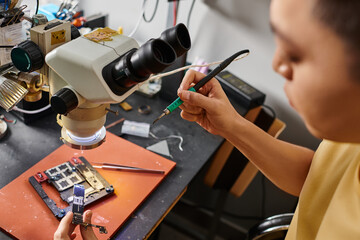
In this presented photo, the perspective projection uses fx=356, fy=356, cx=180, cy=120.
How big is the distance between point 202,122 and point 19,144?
Result: 1.99 feet

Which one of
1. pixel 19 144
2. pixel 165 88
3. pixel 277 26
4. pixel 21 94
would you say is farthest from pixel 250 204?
pixel 277 26

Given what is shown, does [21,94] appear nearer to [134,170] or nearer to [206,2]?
[134,170]

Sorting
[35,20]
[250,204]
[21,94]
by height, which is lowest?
[250,204]

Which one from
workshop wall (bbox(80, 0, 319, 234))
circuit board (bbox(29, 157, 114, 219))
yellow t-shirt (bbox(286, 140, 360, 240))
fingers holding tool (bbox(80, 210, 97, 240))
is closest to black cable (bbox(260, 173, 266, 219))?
workshop wall (bbox(80, 0, 319, 234))

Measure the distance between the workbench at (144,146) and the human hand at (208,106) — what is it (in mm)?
222

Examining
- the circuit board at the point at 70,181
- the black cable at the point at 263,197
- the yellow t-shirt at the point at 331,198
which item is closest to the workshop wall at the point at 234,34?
the black cable at the point at 263,197

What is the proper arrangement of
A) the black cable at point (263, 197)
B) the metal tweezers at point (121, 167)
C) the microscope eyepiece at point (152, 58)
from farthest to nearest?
the black cable at point (263, 197) < the metal tweezers at point (121, 167) < the microscope eyepiece at point (152, 58)

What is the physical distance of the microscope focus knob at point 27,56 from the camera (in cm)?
78

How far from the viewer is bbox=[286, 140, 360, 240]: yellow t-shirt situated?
0.76 m

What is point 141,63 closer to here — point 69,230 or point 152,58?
point 152,58

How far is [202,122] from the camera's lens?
3.51 feet

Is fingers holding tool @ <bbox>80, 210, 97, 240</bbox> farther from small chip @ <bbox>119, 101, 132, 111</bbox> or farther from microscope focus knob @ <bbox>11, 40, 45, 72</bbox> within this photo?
small chip @ <bbox>119, 101, 132, 111</bbox>

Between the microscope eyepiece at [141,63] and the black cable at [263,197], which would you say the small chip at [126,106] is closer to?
the microscope eyepiece at [141,63]

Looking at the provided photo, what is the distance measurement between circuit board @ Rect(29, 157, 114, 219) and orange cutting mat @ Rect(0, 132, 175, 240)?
1cm
